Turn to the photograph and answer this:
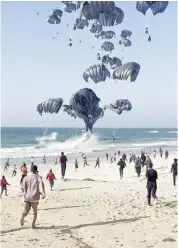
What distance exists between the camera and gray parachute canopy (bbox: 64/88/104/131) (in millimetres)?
23484

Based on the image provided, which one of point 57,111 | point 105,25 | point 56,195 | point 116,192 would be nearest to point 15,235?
point 56,195

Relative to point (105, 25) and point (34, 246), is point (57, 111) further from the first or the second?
point (34, 246)

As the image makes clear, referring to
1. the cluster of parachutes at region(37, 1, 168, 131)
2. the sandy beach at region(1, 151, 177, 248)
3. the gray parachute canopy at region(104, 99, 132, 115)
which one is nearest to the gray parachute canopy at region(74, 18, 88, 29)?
the cluster of parachutes at region(37, 1, 168, 131)

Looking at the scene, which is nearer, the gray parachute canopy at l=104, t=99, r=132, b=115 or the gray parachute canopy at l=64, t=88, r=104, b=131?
the gray parachute canopy at l=64, t=88, r=104, b=131

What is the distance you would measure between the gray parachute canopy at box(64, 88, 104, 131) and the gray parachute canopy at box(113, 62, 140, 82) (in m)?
A: 2.19

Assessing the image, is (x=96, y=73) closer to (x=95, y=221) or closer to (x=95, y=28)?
(x=95, y=28)

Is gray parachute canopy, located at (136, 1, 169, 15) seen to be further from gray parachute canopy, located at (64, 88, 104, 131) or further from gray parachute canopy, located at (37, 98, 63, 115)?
gray parachute canopy, located at (37, 98, 63, 115)

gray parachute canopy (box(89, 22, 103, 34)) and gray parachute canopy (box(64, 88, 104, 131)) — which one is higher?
gray parachute canopy (box(89, 22, 103, 34))

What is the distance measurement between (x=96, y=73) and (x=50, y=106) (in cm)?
365

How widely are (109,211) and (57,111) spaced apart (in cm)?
1388

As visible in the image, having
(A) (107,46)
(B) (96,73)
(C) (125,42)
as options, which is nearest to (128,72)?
(B) (96,73)

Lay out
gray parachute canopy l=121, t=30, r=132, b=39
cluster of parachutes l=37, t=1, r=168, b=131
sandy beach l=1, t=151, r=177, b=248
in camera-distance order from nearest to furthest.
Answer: sandy beach l=1, t=151, r=177, b=248 < cluster of parachutes l=37, t=1, r=168, b=131 < gray parachute canopy l=121, t=30, r=132, b=39

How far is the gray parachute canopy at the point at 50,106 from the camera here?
24.5m

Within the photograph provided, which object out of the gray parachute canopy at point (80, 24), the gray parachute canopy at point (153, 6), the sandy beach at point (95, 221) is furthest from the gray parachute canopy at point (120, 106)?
the sandy beach at point (95, 221)
